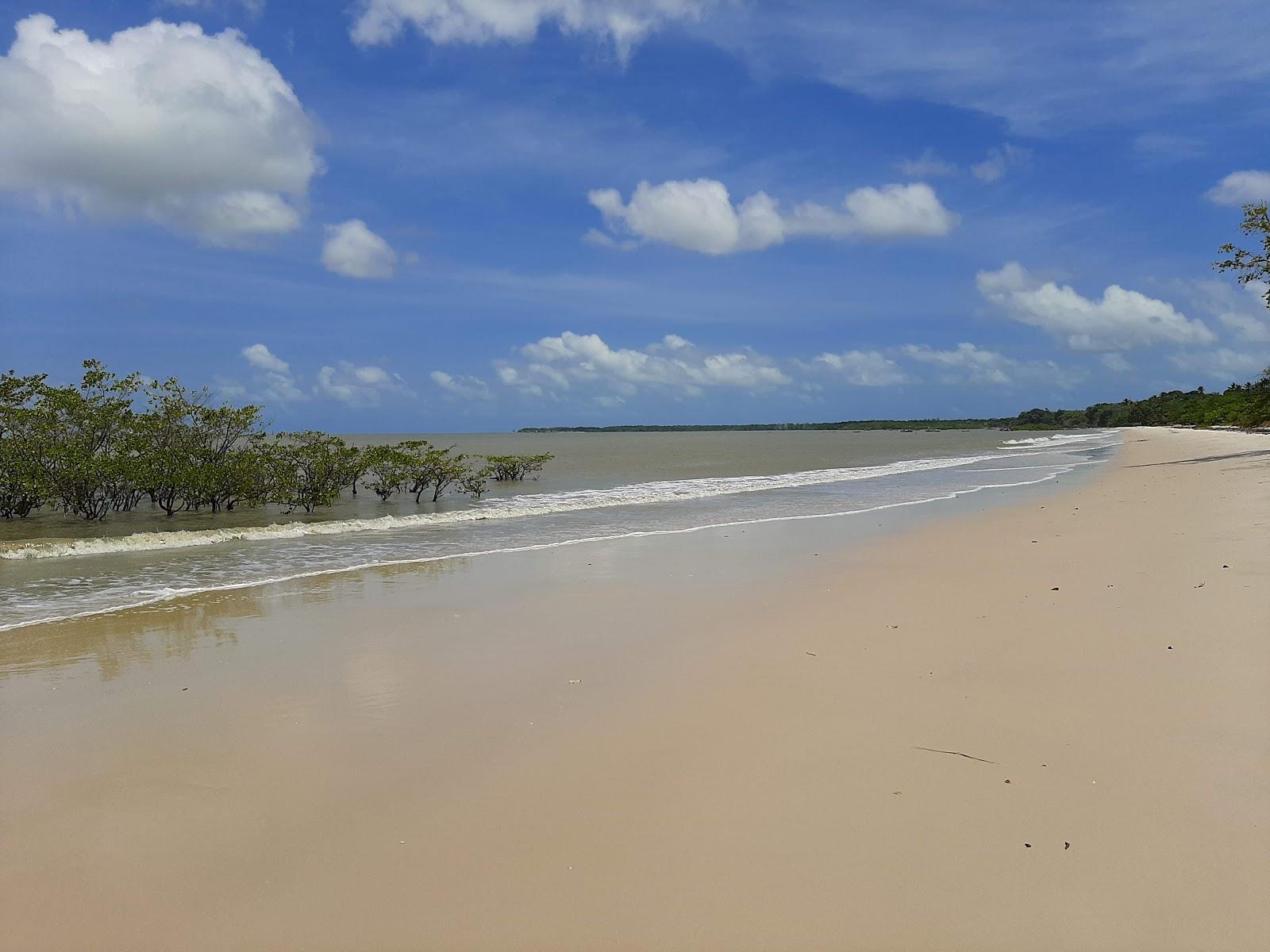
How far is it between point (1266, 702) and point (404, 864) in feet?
16.3

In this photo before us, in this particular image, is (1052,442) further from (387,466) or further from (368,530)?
(368,530)

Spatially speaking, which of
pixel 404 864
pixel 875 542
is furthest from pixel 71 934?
pixel 875 542

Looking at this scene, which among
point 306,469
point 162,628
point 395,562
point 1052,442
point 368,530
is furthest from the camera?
point 1052,442

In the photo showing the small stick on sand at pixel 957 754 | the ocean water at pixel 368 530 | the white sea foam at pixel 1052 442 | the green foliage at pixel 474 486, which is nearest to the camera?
the small stick on sand at pixel 957 754

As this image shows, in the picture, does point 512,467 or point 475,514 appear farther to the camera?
point 512,467

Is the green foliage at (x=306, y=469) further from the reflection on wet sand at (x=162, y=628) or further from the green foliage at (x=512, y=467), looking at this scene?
the reflection on wet sand at (x=162, y=628)

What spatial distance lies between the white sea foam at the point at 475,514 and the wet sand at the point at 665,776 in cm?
853

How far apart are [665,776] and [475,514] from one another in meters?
17.5

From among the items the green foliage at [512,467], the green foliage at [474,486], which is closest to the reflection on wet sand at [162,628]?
the green foliage at [474,486]

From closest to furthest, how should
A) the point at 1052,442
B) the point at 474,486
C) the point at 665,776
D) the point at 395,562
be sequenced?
the point at 665,776 → the point at 395,562 → the point at 474,486 → the point at 1052,442

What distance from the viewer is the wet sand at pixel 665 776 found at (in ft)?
10.1

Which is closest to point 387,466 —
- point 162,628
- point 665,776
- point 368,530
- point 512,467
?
point 368,530

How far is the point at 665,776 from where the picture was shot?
14.0 ft

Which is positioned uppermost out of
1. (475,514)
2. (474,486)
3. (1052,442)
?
(1052,442)
